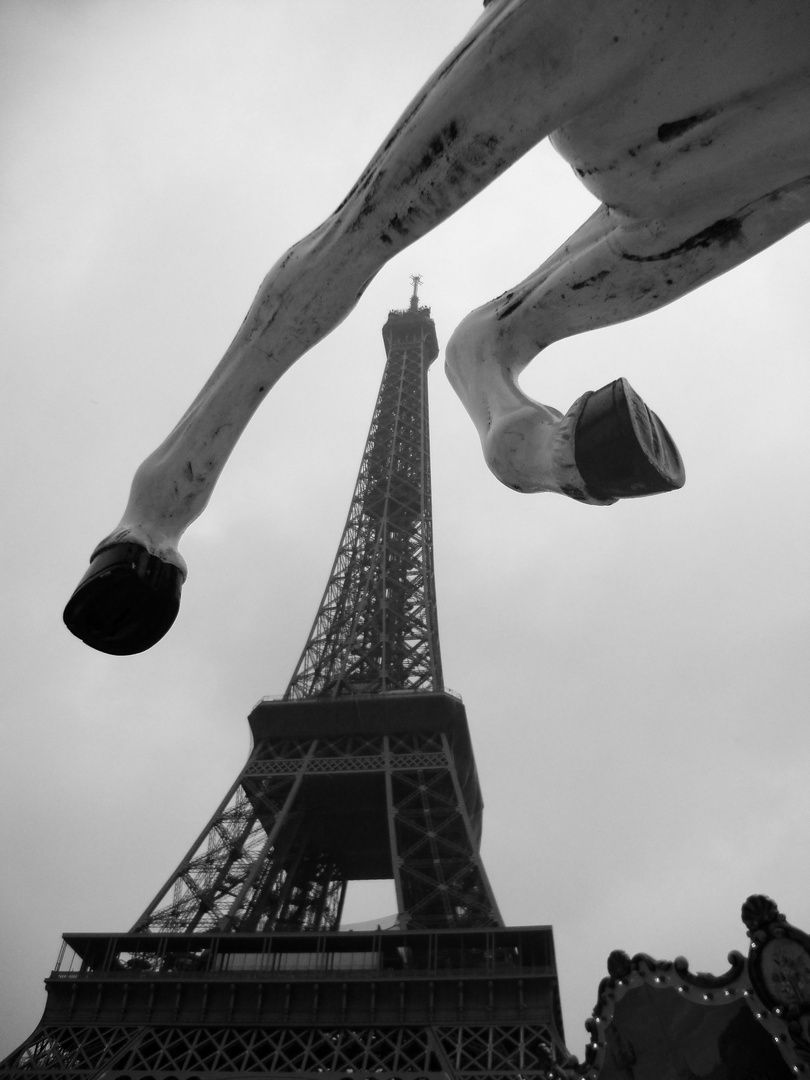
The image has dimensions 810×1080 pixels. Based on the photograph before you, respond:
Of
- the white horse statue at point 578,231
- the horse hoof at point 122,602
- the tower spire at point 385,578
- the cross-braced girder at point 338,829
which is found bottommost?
the horse hoof at point 122,602

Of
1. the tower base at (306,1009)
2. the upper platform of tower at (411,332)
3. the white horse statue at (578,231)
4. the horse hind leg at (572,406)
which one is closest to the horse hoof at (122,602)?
the white horse statue at (578,231)

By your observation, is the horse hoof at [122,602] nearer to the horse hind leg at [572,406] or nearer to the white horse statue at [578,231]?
the white horse statue at [578,231]

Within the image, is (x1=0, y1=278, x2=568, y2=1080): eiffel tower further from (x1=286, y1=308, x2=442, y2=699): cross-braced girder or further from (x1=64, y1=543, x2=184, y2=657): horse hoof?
(x1=64, y1=543, x2=184, y2=657): horse hoof

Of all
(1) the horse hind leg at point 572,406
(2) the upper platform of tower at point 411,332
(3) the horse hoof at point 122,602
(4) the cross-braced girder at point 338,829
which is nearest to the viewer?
(1) the horse hind leg at point 572,406

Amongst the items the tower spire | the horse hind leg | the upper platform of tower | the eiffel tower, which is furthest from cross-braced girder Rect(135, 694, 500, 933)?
the upper platform of tower

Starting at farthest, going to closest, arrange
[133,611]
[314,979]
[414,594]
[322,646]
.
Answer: [414,594]
[322,646]
[314,979]
[133,611]

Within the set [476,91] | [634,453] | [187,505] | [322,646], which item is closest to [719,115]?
[476,91]

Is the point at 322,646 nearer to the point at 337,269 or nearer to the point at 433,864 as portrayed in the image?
the point at 433,864

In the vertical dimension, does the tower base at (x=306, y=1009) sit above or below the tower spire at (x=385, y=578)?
below
